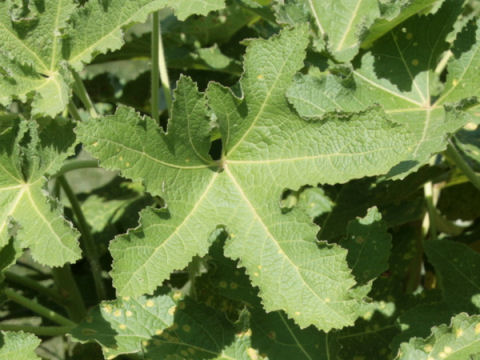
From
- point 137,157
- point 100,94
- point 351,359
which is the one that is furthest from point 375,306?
point 100,94

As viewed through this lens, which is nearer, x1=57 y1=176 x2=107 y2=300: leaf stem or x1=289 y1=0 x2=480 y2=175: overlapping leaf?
x1=289 y1=0 x2=480 y2=175: overlapping leaf

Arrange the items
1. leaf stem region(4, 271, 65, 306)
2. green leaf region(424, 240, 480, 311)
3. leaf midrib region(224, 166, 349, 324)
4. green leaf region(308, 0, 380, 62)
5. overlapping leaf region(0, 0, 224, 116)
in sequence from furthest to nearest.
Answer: leaf stem region(4, 271, 65, 306)
green leaf region(308, 0, 380, 62)
green leaf region(424, 240, 480, 311)
overlapping leaf region(0, 0, 224, 116)
leaf midrib region(224, 166, 349, 324)

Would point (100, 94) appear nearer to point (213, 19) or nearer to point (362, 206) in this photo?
point (213, 19)

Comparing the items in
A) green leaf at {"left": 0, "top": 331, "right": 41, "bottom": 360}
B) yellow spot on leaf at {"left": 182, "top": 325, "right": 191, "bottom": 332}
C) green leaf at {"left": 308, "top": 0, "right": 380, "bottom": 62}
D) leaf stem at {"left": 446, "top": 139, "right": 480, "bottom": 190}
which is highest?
green leaf at {"left": 308, "top": 0, "right": 380, "bottom": 62}

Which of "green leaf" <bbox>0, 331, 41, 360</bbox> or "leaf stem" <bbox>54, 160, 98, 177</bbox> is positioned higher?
"leaf stem" <bbox>54, 160, 98, 177</bbox>

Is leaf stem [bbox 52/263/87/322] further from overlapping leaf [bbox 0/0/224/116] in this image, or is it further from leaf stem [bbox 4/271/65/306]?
overlapping leaf [bbox 0/0/224/116]

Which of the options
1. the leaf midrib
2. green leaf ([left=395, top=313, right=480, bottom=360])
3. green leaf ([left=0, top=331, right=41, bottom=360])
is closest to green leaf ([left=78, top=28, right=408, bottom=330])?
the leaf midrib

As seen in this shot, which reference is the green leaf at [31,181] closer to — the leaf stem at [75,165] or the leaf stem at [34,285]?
the leaf stem at [75,165]
